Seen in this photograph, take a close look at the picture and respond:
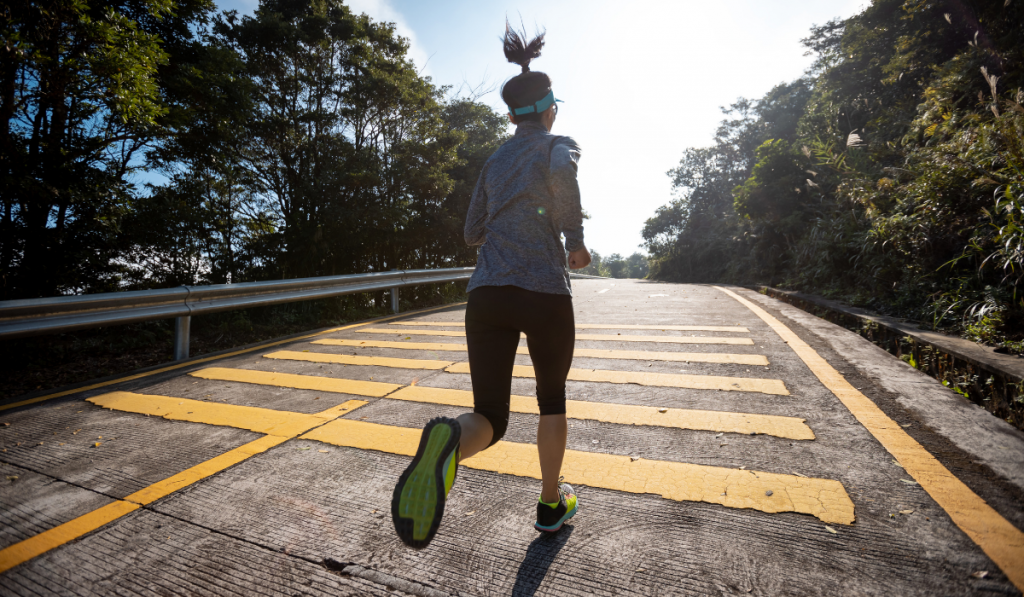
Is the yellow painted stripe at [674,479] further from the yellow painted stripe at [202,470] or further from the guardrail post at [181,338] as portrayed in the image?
the guardrail post at [181,338]

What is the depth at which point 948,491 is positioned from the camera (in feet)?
6.71

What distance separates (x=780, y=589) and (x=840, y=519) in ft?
1.92

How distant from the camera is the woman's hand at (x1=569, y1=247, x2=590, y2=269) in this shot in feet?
6.43

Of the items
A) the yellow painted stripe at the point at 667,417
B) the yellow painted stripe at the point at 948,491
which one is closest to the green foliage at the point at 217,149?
the yellow painted stripe at the point at 667,417

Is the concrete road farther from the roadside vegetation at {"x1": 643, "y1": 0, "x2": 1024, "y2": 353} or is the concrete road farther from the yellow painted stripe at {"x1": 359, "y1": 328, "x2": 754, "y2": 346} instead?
the roadside vegetation at {"x1": 643, "y1": 0, "x2": 1024, "y2": 353}

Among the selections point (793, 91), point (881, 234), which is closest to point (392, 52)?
point (881, 234)

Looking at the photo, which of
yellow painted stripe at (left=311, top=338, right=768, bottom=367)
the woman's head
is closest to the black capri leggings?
the woman's head

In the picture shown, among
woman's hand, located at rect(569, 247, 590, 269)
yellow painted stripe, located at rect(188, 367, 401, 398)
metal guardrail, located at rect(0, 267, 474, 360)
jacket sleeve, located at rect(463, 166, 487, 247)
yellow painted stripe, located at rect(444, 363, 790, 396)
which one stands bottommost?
yellow painted stripe, located at rect(188, 367, 401, 398)

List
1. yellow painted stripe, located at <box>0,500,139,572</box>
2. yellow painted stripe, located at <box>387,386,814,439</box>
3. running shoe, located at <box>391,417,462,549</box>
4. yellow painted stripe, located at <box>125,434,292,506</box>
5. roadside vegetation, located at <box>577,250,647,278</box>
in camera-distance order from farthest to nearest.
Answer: roadside vegetation, located at <box>577,250,647,278</box> → yellow painted stripe, located at <box>387,386,814,439</box> → yellow painted stripe, located at <box>125,434,292,506</box> → yellow painted stripe, located at <box>0,500,139,572</box> → running shoe, located at <box>391,417,462,549</box>

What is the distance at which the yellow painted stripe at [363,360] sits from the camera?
4742 mm

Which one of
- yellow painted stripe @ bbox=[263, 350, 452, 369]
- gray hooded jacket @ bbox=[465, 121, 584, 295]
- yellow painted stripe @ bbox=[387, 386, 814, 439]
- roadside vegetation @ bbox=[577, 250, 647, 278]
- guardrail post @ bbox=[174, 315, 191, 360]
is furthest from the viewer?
roadside vegetation @ bbox=[577, 250, 647, 278]

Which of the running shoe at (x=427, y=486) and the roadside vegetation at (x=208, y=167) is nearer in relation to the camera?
the running shoe at (x=427, y=486)

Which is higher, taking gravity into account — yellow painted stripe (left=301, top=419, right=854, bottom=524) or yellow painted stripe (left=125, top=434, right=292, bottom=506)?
yellow painted stripe (left=301, top=419, right=854, bottom=524)

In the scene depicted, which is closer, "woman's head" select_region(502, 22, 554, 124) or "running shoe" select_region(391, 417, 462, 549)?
"running shoe" select_region(391, 417, 462, 549)
